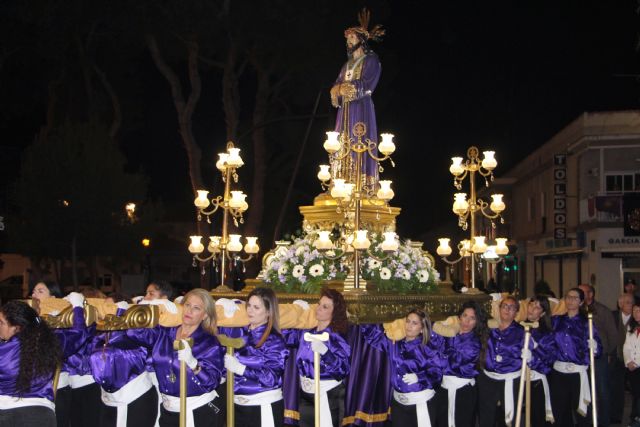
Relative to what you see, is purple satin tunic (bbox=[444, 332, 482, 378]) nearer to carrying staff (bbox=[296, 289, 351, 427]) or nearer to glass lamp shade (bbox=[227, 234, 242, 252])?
carrying staff (bbox=[296, 289, 351, 427])

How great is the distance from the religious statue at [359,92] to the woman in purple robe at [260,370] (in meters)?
6.98

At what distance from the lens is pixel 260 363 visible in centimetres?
698

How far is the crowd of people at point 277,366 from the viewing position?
620 cm

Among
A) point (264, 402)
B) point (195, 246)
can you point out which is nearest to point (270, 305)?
point (264, 402)

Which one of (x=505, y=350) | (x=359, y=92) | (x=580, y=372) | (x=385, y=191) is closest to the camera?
(x=505, y=350)

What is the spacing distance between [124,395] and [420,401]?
269 cm

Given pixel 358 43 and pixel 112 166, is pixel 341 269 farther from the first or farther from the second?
pixel 112 166

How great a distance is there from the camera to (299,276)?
459 inches

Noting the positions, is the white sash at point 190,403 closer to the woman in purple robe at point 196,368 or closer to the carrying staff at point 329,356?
the woman in purple robe at point 196,368

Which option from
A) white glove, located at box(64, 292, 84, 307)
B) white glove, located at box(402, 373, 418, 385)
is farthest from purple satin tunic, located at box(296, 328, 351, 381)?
white glove, located at box(64, 292, 84, 307)

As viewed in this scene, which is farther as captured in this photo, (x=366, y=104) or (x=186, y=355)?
(x=366, y=104)

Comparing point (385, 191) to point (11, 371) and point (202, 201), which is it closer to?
point (202, 201)

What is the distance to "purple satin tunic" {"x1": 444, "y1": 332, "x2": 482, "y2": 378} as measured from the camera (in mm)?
8781

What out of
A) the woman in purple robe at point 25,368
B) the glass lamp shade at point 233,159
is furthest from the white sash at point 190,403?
the glass lamp shade at point 233,159
